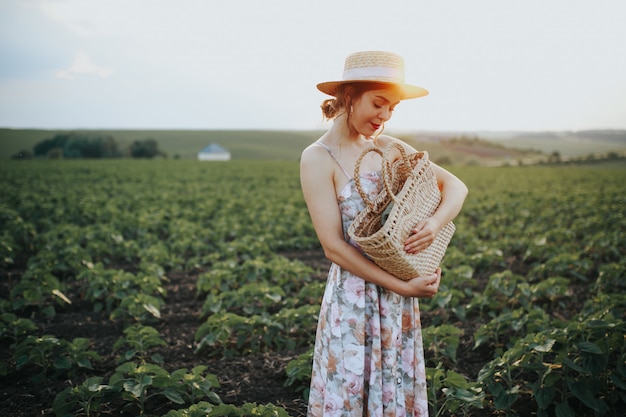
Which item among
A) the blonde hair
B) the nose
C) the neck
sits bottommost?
the neck

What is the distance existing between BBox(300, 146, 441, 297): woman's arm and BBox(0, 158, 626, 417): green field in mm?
1187

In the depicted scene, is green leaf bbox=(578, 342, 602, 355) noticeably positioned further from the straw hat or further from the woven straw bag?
the straw hat

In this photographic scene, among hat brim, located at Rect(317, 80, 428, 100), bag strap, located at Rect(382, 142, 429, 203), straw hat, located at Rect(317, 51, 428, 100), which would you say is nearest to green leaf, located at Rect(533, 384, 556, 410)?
bag strap, located at Rect(382, 142, 429, 203)

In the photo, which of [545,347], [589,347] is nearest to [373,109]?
[545,347]

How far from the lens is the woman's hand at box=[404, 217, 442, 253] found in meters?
1.88

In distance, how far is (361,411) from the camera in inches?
79.9

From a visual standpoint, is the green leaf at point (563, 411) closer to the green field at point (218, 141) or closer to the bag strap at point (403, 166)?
the bag strap at point (403, 166)

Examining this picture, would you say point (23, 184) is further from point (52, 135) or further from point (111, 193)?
point (52, 135)

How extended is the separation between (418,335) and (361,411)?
0.46 metres

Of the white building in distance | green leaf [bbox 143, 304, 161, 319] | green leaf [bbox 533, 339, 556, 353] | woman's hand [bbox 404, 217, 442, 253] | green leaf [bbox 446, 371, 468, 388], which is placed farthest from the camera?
the white building in distance

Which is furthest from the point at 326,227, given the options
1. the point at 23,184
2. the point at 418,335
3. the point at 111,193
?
the point at 23,184

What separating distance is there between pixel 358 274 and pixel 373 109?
2.35 feet

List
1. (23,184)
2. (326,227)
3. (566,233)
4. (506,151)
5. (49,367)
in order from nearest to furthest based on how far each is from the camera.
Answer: (326,227) < (49,367) < (566,233) < (23,184) < (506,151)

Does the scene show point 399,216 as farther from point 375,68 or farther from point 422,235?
point 375,68
